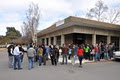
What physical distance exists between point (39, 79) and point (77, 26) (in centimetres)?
1144

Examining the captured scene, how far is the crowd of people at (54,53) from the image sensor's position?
33.2 feet

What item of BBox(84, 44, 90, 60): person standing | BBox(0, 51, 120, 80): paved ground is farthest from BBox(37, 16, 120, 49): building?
BBox(0, 51, 120, 80): paved ground

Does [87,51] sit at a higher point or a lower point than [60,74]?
higher

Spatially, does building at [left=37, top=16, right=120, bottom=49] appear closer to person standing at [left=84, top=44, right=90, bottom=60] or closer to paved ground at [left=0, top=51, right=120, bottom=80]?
person standing at [left=84, top=44, right=90, bottom=60]

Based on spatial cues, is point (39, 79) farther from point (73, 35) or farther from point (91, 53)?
point (73, 35)

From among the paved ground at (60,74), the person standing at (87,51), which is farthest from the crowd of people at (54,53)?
the paved ground at (60,74)

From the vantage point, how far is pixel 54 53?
11.8m

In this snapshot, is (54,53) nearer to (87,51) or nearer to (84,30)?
(87,51)

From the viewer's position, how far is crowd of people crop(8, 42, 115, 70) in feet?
33.2

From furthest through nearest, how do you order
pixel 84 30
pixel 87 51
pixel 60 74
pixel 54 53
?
1. pixel 84 30
2. pixel 87 51
3. pixel 54 53
4. pixel 60 74

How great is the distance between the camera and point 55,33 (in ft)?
77.9

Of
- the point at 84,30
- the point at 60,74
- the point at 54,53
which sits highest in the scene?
the point at 84,30

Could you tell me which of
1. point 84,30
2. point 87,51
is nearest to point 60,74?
point 87,51

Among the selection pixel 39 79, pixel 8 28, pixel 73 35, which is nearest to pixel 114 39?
pixel 73 35
